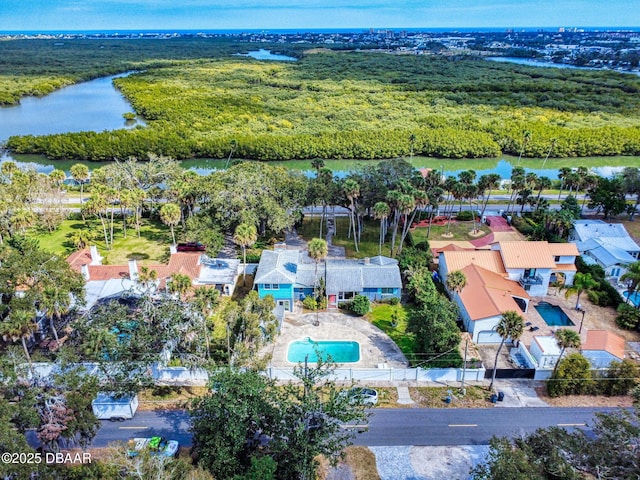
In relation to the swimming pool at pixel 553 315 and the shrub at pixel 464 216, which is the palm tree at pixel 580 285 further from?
the shrub at pixel 464 216

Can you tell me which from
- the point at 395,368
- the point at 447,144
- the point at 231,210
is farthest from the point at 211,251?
the point at 447,144

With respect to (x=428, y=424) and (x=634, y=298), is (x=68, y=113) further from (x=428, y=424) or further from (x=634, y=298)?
(x=634, y=298)

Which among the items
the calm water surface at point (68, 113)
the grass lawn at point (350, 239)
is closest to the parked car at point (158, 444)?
the grass lawn at point (350, 239)

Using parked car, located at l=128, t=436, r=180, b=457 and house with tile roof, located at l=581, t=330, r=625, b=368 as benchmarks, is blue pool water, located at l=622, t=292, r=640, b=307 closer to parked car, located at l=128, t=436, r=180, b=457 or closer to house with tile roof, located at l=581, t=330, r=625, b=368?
house with tile roof, located at l=581, t=330, r=625, b=368

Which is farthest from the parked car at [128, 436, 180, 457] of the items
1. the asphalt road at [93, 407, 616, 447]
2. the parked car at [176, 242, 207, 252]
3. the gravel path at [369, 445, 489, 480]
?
the parked car at [176, 242, 207, 252]

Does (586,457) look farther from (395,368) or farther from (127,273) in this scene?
(127,273)

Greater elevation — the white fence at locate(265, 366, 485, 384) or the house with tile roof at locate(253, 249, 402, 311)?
the house with tile roof at locate(253, 249, 402, 311)

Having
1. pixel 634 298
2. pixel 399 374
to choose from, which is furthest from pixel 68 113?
pixel 634 298
